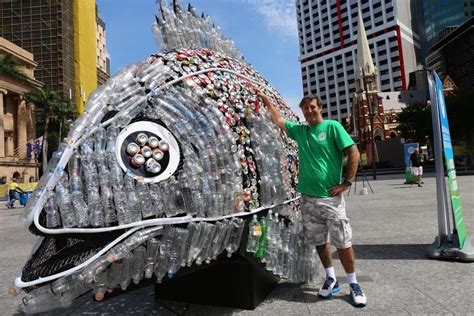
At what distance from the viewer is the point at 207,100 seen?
279 cm

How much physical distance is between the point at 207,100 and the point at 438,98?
3418 millimetres

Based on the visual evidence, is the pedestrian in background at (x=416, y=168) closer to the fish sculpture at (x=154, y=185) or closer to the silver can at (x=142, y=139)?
the fish sculpture at (x=154, y=185)

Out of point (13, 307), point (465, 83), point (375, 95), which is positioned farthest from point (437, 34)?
point (13, 307)

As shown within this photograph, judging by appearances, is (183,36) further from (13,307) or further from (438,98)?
(438,98)

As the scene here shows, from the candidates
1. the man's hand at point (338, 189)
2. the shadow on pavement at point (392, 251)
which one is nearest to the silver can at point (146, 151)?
the man's hand at point (338, 189)

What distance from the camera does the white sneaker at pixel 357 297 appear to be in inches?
125

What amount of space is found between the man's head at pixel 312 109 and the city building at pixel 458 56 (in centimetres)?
4952

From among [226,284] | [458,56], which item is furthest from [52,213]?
[458,56]

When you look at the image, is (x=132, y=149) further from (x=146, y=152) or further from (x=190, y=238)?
(x=190, y=238)

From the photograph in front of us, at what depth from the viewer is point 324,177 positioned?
3223 millimetres

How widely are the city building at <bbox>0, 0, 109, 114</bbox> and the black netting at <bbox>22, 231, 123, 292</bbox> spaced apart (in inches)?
1723

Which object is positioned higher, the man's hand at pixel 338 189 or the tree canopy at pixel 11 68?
the tree canopy at pixel 11 68

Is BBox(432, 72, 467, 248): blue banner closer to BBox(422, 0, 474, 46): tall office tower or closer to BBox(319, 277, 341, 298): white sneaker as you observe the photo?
BBox(319, 277, 341, 298): white sneaker

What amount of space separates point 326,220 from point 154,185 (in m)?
1.58
